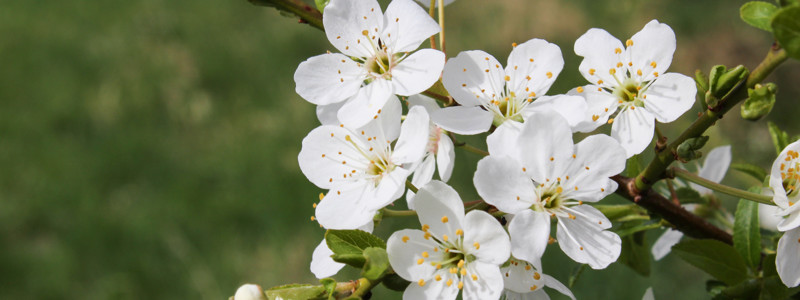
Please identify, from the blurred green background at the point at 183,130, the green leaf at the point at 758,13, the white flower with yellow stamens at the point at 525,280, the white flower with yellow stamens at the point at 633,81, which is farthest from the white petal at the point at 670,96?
the blurred green background at the point at 183,130

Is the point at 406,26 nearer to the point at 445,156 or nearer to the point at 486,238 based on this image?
the point at 445,156

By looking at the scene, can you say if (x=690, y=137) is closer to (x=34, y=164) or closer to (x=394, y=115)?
(x=394, y=115)

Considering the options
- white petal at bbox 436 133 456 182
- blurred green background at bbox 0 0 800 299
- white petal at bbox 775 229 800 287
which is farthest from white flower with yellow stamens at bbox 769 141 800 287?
blurred green background at bbox 0 0 800 299

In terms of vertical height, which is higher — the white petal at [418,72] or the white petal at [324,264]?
the white petal at [418,72]

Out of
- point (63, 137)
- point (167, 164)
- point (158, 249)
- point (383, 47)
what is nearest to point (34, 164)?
point (63, 137)

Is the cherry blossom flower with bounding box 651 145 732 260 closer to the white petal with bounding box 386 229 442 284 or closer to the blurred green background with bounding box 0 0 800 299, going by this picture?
the white petal with bounding box 386 229 442 284

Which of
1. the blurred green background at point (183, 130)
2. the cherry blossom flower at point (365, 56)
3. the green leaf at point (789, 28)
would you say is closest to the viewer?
the green leaf at point (789, 28)

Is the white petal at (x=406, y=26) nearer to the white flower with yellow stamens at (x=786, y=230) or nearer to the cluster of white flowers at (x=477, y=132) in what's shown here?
the cluster of white flowers at (x=477, y=132)
